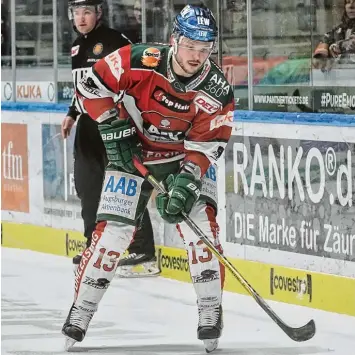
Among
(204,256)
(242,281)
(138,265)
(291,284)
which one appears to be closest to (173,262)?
(138,265)

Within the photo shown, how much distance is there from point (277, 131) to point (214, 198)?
1.69m

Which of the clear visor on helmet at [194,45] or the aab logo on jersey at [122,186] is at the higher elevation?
the clear visor on helmet at [194,45]

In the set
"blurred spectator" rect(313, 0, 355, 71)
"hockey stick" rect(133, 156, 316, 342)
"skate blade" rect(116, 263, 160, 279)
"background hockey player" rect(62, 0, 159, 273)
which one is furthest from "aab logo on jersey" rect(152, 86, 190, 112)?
"skate blade" rect(116, 263, 160, 279)

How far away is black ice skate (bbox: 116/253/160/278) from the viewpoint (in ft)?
31.8

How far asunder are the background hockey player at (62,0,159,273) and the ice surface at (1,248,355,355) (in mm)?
305

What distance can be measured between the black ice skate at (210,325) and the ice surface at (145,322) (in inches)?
3.4

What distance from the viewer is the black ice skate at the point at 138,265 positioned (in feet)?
31.8

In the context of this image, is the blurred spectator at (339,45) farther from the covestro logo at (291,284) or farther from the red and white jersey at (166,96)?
the red and white jersey at (166,96)

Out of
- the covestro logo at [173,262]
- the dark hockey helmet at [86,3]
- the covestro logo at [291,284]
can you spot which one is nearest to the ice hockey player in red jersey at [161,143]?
the covestro logo at [291,284]

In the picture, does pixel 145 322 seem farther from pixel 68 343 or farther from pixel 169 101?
pixel 169 101

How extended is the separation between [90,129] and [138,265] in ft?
2.87

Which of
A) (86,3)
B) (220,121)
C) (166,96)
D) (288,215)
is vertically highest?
(86,3)

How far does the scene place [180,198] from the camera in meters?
6.79

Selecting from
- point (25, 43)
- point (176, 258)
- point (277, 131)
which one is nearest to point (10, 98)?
point (25, 43)
